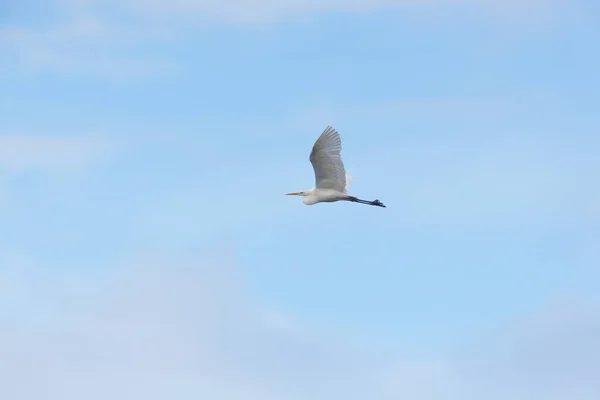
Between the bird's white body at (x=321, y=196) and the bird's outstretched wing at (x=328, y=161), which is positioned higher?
the bird's outstretched wing at (x=328, y=161)

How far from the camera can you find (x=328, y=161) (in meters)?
51.6

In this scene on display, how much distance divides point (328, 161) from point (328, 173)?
39.8 inches

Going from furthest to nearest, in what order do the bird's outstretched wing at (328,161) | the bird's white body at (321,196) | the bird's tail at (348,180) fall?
the bird's tail at (348,180)
the bird's white body at (321,196)
the bird's outstretched wing at (328,161)

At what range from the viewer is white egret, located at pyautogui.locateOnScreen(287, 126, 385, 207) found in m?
50.5

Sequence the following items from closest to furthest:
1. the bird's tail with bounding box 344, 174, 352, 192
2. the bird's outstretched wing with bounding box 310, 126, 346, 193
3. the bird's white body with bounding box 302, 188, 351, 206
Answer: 1. the bird's outstretched wing with bounding box 310, 126, 346, 193
2. the bird's white body with bounding box 302, 188, 351, 206
3. the bird's tail with bounding box 344, 174, 352, 192

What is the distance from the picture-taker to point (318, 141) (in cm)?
5038

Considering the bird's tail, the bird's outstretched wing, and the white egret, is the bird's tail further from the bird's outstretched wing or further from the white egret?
the bird's outstretched wing

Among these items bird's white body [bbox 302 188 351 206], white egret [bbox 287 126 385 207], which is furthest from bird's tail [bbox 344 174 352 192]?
bird's white body [bbox 302 188 351 206]

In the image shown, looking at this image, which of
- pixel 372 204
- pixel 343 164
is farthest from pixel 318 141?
pixel 372 204

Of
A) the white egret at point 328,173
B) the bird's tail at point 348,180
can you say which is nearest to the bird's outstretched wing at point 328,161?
the white egret at point 328,173

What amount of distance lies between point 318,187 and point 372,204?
292cm

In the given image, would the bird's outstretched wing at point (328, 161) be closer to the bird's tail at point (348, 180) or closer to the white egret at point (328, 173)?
the white egret at point (328, 173)

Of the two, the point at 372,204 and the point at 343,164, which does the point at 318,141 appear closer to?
the point at 343,164

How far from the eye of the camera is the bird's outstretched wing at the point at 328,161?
50438 millimetres
